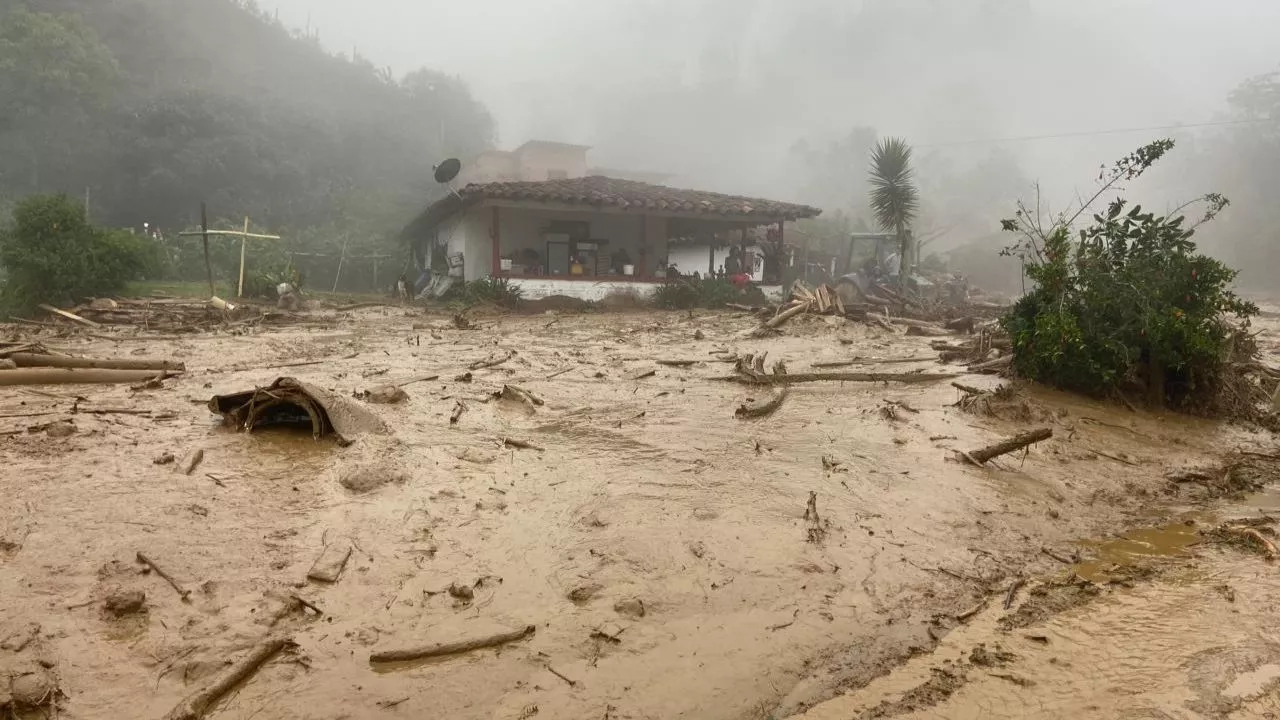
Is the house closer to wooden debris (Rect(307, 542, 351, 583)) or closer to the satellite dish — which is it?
the satellite dish

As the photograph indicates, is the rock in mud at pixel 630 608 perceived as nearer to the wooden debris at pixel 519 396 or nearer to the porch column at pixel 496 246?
the wooden debris at pixel 519 396

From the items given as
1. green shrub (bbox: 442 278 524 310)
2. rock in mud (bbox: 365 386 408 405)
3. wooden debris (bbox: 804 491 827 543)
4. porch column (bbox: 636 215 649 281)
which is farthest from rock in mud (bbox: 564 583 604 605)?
porch column (bbox: 636 215 649 281)

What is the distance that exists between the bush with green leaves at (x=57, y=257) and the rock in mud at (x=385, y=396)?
413 inches

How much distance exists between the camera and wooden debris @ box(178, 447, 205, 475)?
4039 millimetres

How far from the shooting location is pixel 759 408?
6.29 m

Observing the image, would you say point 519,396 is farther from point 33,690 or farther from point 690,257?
point 690,257

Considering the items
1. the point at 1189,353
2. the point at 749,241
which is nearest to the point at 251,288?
the point at 749,241

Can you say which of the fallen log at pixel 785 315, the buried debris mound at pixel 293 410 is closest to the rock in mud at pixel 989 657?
the buried debris mound at pixel 293 410

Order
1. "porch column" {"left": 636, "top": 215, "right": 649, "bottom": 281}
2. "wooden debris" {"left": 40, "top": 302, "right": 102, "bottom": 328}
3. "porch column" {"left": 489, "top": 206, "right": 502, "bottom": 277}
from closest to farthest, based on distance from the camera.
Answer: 1. "wooden debris" {"left": 40, "top": 302, "right": 102, "bottom": 328}
2. "porch column" {"left": 489, "top": 206, "right": 502, "bottom": 277}
3. "porch column" {"left": 636, "top": 215, "right": 649, "bottom": 281}

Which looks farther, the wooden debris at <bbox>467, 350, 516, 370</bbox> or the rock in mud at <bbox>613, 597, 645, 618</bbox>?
the wooden debris at <bbox>467, 350, 516, 370</bbox>

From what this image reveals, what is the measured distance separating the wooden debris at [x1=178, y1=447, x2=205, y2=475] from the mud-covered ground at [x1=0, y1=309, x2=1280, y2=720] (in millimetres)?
56

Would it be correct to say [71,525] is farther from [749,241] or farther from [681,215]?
[749,241]

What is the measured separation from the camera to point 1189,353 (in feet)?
22.1

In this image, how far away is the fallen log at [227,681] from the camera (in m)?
2.17
